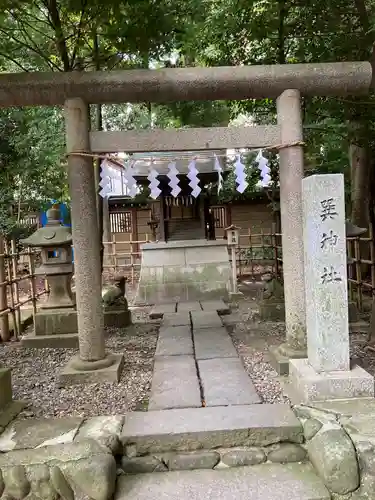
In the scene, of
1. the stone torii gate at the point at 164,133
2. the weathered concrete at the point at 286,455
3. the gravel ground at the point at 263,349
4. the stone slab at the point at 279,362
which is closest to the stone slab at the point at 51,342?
the stone torii gate at the point at 164,133

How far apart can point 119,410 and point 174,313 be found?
436 centimetres

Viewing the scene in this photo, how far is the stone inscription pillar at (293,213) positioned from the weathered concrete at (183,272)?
5.63 meters

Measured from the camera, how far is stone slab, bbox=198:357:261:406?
3.96 metres

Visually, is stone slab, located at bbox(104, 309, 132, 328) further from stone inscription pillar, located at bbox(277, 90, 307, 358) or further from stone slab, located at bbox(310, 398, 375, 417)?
stone slab, located at bbox(310, 398, 375, 417)

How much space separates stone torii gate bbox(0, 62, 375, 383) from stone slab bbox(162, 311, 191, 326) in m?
2.65

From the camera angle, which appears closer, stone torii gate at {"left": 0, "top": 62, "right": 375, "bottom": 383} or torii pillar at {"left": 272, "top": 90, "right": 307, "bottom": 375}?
stone torii gate at {"left": 0, "top": 62, "right": 375, "bottom": 383}

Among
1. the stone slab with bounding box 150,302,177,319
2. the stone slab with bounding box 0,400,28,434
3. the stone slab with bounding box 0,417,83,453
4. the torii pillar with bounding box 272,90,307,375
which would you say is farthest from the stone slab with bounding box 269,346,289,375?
the stone slab with bounding box 150,302,177,319

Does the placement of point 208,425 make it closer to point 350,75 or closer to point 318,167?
point 350,75

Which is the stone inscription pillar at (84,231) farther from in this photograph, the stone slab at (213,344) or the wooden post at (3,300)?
the wooden post at (3,300)

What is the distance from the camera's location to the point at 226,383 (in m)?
4.38

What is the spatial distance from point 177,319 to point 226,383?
336 centimetres

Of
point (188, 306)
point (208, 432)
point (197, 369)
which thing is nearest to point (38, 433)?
point (208, 432)

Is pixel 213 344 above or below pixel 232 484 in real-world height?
above

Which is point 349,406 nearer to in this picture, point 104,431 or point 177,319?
point 104,431
